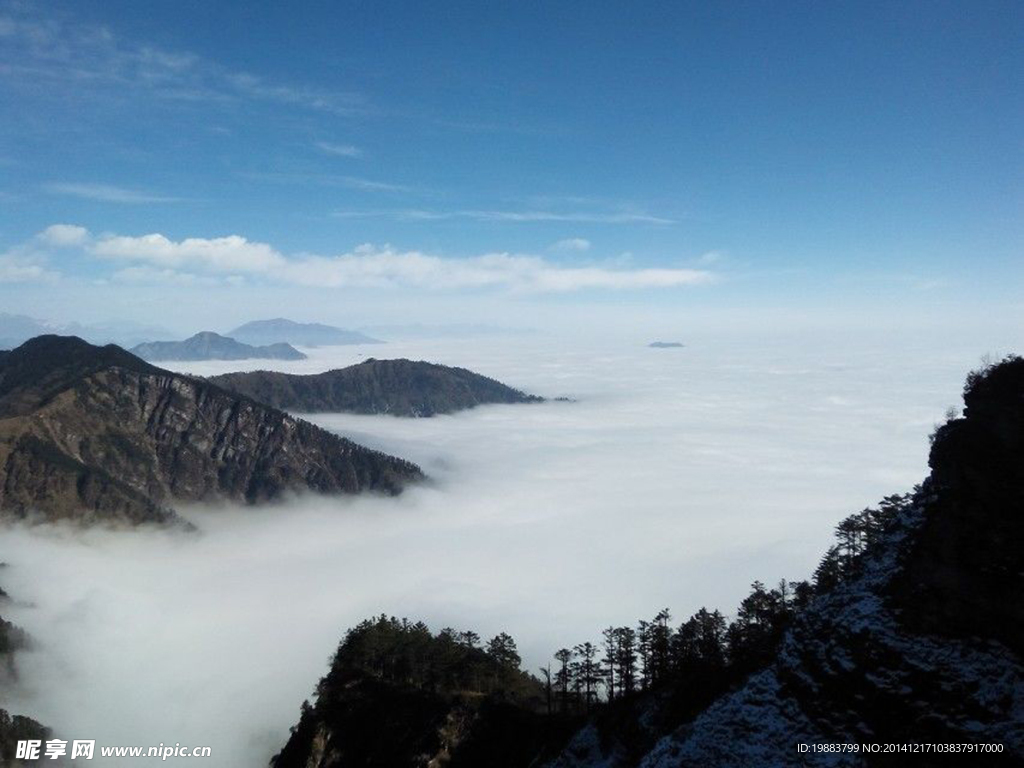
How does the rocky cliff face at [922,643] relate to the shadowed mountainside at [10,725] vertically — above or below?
above

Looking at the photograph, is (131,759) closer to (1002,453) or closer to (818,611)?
(818,611)

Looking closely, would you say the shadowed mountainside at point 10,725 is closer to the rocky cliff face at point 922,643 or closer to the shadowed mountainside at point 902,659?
the shadowed mountainside at point 902,659

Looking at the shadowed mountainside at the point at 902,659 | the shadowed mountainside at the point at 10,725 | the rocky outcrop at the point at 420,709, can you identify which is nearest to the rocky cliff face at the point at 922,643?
the shadowed mountainside at the point at 902,659

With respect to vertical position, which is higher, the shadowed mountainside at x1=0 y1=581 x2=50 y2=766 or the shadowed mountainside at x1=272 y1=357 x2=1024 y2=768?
the shadowed mountainside at x1=272 y1=357 x2=1024 y2=768

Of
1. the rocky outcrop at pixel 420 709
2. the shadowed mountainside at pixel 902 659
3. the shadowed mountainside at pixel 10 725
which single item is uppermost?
the shadowed mountainside at pixel 902 659

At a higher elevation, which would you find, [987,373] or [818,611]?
[987,373]

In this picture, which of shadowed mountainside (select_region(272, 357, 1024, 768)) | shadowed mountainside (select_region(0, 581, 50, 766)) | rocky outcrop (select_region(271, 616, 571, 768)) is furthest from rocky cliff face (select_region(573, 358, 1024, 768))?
shadowed mountainside (select_region(0, 581, 50, 766))

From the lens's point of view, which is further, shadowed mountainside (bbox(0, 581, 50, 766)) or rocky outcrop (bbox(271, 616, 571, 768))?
shadowed mountainside (bbox(0, 581, 50, 766))

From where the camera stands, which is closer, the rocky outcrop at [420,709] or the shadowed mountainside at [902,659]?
the shadowed mountainside at [902,659]

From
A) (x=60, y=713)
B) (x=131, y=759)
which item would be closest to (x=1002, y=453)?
(x=131, y=759)

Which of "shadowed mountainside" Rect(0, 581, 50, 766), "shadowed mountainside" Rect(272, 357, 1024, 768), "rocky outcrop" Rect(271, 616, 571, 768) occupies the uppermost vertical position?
"shadowed mountainside" Rect(272, 357, 1024, 768)

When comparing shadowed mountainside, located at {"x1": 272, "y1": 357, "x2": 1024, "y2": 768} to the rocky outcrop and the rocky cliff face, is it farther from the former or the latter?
the rocky outcrop
